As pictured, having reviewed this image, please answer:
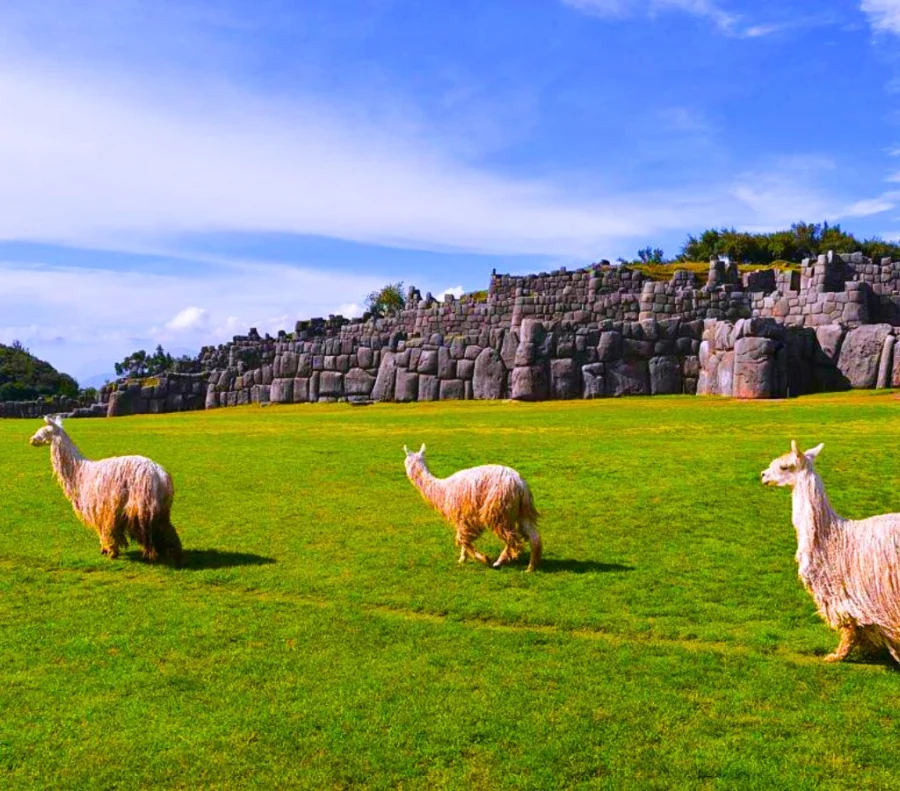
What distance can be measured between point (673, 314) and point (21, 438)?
26.7 meters

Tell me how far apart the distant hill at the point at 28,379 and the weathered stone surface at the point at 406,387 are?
4634 centimetres

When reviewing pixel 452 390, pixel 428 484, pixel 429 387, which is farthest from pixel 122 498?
pixel 429 387

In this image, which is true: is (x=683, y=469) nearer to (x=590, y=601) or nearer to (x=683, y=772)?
(x=590, y=601)

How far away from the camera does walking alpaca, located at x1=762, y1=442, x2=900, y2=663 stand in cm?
717

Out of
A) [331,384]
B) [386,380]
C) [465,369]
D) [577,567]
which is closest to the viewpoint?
[577,567]

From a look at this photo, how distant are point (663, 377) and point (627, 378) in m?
1.27

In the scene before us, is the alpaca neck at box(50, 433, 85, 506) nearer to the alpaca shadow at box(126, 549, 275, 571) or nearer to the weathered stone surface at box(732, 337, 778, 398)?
the alpaca shadow at box(126, 549, 275, 571)

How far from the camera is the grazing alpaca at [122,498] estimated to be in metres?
10.9

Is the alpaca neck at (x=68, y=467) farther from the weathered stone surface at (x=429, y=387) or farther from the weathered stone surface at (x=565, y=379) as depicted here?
the weathered stone surface at (x=429, y=387)

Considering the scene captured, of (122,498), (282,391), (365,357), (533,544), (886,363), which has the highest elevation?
(365,357)

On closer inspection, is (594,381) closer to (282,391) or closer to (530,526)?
(282,391)

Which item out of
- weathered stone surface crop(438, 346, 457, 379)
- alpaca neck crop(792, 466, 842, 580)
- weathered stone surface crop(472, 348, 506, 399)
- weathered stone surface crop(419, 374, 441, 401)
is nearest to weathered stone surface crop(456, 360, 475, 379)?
weathered stone surface crop(438, 346, 457, 379)

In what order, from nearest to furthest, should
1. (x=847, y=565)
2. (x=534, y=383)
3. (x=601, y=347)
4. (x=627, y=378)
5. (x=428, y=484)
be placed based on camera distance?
(x=847, y=565), (x=428, y=484), (x=627, y=378), (x=601, y=347), (x=534, y=383)

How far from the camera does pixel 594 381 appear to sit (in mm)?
33625
